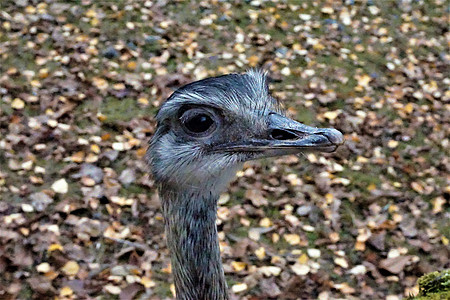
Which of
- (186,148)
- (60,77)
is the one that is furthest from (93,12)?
(186,148)

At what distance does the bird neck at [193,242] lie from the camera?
1.89m

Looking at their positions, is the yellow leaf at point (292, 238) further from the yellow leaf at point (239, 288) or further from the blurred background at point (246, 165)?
the yellow leaf at point (239, 288)

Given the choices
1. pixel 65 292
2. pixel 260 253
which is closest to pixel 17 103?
pixel 65 292

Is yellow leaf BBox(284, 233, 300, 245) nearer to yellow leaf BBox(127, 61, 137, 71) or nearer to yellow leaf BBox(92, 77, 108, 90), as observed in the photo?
yellow leaf BBox(92, 77, 108, 90)

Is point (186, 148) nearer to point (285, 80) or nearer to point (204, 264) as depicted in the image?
point (204, 264)

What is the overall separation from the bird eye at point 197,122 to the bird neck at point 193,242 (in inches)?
8.5

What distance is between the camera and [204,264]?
193 centimetres

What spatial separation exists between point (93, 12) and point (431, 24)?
3.98 m

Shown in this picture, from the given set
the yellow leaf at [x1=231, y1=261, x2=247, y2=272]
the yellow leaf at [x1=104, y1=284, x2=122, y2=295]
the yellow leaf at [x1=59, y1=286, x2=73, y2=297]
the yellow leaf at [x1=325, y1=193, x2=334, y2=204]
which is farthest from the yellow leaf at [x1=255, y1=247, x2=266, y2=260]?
the yellow leaf at [x1=59, y1=286, x2=73, y2=297]

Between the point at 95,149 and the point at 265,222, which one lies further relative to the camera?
the point at 95,149

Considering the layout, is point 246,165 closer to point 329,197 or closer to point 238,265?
point 329,197

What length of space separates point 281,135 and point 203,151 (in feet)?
0.89

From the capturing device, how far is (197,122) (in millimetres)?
1846

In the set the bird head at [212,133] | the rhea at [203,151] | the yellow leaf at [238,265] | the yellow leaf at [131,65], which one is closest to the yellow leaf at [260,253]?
the yellow leaf at [238,265]
